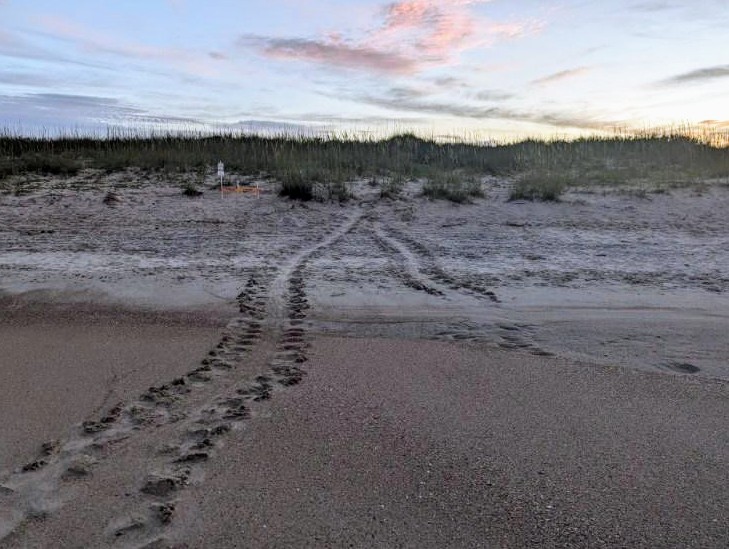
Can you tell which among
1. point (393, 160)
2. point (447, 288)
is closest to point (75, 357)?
point (447, 288)

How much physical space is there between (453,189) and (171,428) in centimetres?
941

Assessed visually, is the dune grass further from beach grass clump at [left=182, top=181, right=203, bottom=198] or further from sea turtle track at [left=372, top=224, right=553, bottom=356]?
sea turtle track at [left=372, top=224, right=553, bottom=356]

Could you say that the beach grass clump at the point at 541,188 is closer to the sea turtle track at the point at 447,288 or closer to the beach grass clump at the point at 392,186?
the beach grass clump at the point at 392,186

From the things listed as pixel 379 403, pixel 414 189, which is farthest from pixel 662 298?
pixel 414 189

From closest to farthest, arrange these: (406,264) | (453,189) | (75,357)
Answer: (75,357)
(406,264)
(453,189)

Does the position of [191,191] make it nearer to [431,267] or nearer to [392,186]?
[392,186]

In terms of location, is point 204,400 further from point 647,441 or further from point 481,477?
point 647,441

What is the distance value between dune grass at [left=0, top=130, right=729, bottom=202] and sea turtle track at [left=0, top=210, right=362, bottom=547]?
698 centimetres

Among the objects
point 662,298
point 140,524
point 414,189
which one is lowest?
point 140,524

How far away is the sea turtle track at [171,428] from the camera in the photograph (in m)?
2.53

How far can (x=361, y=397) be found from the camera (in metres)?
3.73

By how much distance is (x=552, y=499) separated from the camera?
8.71 ft

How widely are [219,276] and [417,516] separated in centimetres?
467

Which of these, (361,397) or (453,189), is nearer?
(361,397)
